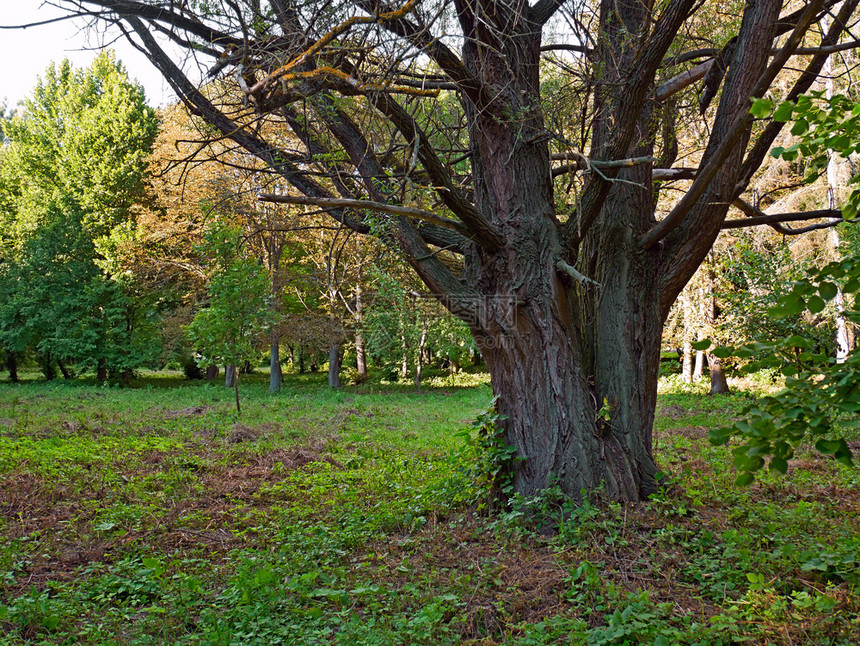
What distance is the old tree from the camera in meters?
3.91

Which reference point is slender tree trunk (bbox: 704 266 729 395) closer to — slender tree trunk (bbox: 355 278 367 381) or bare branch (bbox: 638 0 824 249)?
slender tree trunk (bbox: 355 278 367 381)

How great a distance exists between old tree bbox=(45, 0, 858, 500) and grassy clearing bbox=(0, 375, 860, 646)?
2.18 ft

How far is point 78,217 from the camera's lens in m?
23.1

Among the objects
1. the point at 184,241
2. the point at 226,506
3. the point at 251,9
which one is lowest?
the point at 226,506

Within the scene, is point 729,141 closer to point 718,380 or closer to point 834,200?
point 834,200

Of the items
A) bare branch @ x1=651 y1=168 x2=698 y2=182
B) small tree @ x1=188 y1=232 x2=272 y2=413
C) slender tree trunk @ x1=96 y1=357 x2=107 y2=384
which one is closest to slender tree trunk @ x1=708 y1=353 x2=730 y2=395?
small tree @ x1=188 y1=232 x2=272 y2=413

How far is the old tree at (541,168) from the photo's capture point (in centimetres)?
391

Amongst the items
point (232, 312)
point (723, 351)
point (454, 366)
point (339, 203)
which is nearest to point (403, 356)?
point (454, 366)

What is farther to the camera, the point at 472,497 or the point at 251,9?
the point at 472,497

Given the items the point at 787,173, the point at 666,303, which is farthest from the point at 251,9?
the point at 787,173

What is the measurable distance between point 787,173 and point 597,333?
1418 centimetres

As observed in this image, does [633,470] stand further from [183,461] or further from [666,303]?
[183,461]

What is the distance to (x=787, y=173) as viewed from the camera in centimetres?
1535

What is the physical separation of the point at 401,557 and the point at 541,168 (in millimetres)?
3296
